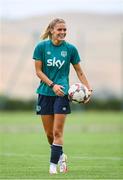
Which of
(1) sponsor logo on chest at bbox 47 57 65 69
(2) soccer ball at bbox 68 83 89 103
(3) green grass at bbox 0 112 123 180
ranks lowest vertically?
(3) green grass at bbox 0 112 123 180

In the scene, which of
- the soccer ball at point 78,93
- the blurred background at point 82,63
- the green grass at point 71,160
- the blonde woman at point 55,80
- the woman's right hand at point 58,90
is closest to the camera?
the green grass at point 71,160

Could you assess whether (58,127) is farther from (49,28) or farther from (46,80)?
(49,28)

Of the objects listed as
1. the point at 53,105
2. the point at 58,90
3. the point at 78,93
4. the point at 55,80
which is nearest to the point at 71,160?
the point at 53,105

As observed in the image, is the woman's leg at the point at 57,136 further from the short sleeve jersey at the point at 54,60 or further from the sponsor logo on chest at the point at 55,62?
the sponsor logo on chest at the point at 55,62

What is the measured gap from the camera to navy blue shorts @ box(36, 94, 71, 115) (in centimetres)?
1187

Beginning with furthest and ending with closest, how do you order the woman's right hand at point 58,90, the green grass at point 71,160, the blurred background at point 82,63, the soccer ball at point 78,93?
1. the blurred background at point 82,63
2. the soccer ball at point 78,93
3. the woman's right hand at point 58,90
4. the green grass at point 71,160

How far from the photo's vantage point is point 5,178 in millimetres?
11000

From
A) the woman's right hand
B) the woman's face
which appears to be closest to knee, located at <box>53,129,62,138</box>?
the woman's right hand

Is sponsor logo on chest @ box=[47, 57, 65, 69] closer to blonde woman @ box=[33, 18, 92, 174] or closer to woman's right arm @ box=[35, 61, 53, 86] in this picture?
blonde woman @ box=[33, 18, 92, 174]

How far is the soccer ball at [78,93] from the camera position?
39.2ft

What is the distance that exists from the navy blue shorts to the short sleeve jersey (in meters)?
0.09

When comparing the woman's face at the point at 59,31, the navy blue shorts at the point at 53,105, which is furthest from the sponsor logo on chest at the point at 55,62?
the navy blue shorts at the point at 53,105

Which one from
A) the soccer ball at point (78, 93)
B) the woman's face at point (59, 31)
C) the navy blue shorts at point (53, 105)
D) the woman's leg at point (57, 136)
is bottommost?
the woman's leg at point (57, 136)

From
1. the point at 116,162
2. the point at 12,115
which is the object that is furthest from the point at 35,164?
the point at 12,115
